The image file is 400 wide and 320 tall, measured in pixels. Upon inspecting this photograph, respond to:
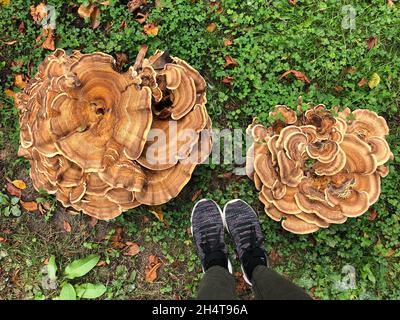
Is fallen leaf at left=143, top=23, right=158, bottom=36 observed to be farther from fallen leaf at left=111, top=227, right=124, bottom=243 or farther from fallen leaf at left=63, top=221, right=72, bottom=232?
fallen leaf at left=63, top=221, right=72, bottom=232

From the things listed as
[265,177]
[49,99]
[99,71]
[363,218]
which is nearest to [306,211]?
[265,177]

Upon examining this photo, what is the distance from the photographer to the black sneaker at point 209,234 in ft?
15.2

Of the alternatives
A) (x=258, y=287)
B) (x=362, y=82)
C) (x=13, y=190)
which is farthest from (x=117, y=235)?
(x=362, y=82)

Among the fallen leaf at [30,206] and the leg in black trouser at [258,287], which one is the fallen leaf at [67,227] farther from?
the leg in black trouser at [258,287]

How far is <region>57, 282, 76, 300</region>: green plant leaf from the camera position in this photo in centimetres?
484

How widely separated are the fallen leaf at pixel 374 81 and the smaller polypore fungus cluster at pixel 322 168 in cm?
64

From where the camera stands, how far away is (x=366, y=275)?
4.77 meters

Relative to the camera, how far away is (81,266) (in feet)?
16.1

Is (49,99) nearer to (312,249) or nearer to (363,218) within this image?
(312,249)

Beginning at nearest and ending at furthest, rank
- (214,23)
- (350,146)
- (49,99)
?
(49,99), (350,146), (214,23)

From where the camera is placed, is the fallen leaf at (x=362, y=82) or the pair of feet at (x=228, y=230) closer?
the pair of feet at (x=228, y=230)

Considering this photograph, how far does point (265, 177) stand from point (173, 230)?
131 cm

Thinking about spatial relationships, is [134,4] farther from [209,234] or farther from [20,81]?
[209,234]

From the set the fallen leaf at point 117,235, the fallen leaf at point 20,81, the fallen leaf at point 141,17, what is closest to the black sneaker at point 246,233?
the fallen leaf at point 117,235
